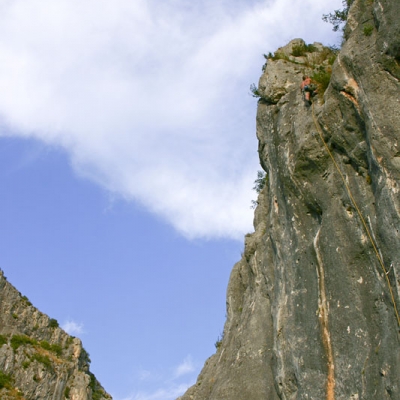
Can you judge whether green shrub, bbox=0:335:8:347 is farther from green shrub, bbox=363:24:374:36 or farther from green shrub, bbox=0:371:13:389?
green shrub, bbox=363:24:374:36

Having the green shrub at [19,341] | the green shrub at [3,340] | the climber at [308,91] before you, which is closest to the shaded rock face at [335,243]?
the climber at [308,91]

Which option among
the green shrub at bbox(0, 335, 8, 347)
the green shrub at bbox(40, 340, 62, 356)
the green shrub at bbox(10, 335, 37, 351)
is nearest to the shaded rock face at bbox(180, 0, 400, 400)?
the green shrub at bbox(0, 335, 8, 347)

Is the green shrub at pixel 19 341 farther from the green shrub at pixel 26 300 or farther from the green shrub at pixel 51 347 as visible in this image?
the green shrub at pixel 26 300

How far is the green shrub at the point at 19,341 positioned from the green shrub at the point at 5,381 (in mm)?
4160

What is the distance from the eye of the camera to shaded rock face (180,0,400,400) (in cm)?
1234

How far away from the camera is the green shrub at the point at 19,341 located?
178ft

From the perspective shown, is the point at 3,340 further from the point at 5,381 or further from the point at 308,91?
the point at 308,91

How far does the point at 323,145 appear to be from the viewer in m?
15.8

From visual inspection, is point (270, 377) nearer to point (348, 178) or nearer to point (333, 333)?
point (333, 333)

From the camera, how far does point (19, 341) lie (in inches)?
2173

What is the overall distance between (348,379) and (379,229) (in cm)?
377

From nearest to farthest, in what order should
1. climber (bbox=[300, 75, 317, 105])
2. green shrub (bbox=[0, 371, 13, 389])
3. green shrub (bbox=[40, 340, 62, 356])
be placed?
climber (bbox=[300, 75, 317, 105]), green shrub (bbox=[0, 371, 13, 389]), green shrub (bbox=[40, 340, 62, 356])

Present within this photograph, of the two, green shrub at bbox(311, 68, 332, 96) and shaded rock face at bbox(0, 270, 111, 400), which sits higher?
shaded rock face at bbox(0, 270, 111, 400)

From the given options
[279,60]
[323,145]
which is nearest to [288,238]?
[323,145]
